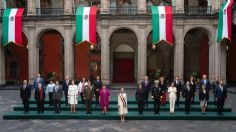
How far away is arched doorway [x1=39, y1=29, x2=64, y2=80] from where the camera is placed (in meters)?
33.2

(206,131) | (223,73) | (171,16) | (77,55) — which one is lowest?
(206,131)

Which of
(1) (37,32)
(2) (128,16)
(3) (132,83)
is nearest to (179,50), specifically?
(2) (128,16)

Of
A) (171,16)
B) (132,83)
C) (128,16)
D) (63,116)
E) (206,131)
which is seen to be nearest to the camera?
(206,131)

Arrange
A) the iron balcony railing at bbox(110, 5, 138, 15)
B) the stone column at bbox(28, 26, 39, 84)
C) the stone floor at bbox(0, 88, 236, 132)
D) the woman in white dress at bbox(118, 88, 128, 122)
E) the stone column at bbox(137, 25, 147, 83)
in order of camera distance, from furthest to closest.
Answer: the iron balcony railing at bbox(110, 5, 138, 15), the stone column at bbox(28, 26, 39, 84), the stone column at bbox(137, 25, 147, 83), the woman in white dress at bbox(118, 88, 128, 122), the stone floor at bbox(0, 88, 236, 132)

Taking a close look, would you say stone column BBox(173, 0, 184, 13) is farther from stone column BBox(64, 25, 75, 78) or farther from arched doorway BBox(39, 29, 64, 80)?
arched doorway BBox(39, 29, 64, 80)

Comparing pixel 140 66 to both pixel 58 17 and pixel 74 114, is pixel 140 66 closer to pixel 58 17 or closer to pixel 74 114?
pixel 58 17

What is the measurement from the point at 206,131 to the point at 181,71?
1389cm

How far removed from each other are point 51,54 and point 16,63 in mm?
4402

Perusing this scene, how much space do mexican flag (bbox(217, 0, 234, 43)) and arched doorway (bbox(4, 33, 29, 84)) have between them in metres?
21.9

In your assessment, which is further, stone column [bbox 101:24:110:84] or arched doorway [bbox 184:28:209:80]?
arched doorway [bbox 184:28:209:80]

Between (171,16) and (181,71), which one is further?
(181,71)

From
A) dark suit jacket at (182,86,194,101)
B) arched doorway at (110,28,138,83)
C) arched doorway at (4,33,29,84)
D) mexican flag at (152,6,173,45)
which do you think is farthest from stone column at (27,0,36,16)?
dark suit jacket at (182,86,194,101)

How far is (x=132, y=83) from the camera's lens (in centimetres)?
3231

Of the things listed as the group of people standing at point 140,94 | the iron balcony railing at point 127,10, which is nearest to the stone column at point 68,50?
the iron balcony railing at point 127,10
